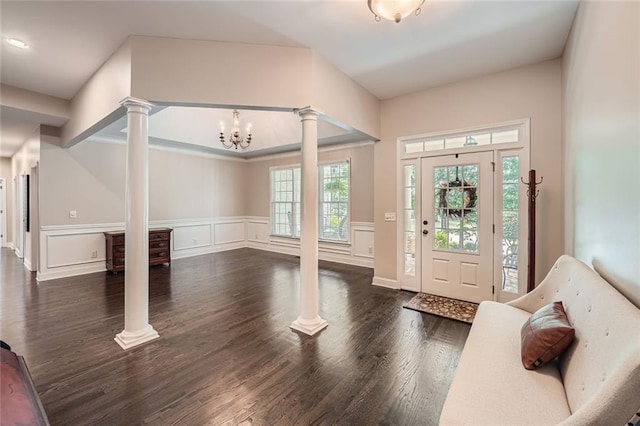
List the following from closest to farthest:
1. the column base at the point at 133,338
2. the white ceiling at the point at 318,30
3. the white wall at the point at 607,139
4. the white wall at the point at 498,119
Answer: the white wall at the point at 607,139 < the white ceiling at the point at 318,30 < the column base at the point at 133,338 < the white wall at the point at 498,119

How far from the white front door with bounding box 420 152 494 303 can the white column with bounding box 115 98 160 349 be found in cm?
348

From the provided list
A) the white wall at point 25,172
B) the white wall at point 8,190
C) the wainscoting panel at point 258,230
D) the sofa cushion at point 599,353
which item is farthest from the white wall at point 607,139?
the white wall at point 8,190

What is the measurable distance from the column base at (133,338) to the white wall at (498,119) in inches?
125

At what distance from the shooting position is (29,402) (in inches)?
37.6

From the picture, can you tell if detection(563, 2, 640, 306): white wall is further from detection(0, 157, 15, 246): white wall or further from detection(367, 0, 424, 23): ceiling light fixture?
detection(0, 157, 15, 246): white wall

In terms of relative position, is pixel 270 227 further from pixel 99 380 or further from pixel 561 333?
pixel 561 333

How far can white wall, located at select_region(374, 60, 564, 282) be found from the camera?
3.02 m

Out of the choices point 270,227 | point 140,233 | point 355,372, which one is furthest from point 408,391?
point 270,227

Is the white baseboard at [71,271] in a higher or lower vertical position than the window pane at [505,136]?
lower

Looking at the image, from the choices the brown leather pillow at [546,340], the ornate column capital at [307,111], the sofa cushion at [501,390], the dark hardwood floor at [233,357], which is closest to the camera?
the sofa cushion at [501,390]

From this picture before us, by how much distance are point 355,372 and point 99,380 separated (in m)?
1.95

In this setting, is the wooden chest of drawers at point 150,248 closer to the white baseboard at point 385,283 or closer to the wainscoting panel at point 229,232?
the wainscoting panel at point 229,232

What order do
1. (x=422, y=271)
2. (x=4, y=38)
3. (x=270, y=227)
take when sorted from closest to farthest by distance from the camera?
1. (x=4, y=38)
2. (x=422, y=271)
3. (x=270, y=227)

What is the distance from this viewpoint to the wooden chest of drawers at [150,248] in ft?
16.2
